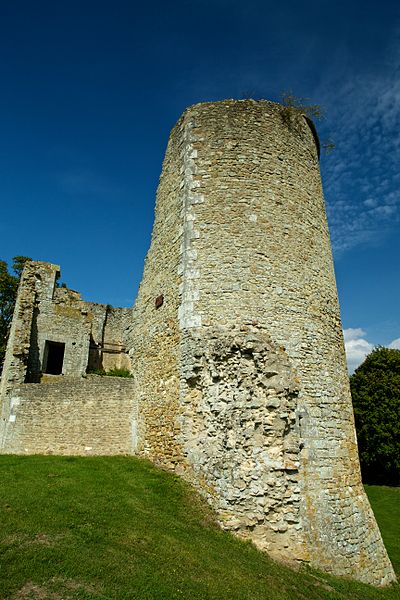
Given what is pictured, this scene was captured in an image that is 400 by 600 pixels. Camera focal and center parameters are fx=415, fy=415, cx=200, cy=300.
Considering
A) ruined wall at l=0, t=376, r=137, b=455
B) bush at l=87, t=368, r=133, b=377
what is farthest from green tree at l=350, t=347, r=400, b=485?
ruined wall at l=0, t=376, r=137, b=455

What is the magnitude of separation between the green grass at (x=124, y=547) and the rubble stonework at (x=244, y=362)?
2.21 feet

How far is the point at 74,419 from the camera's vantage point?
507 inches

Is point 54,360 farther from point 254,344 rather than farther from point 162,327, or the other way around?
point 254,344

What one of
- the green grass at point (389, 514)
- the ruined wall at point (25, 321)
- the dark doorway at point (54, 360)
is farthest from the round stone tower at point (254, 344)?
the dark doorway at point (54, 360)

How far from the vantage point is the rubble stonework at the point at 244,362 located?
29.9ft

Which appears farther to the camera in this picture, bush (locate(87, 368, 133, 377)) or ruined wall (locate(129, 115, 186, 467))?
bush (locate(87, 368, 133, 377))

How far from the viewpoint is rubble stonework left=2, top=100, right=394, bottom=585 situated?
9102 millimetres

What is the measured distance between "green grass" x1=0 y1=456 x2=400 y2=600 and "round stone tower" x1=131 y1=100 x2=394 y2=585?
2.23 feet

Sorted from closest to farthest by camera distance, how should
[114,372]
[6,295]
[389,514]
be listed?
[114,372], [389,514], [6,295]

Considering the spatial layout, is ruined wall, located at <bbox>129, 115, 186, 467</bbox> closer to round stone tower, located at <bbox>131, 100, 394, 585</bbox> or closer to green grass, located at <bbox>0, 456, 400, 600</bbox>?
round stone tower, located at <bbox>131, 100, 394, 585</bbox>

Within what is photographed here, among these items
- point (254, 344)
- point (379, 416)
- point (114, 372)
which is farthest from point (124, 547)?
point (379, 416)

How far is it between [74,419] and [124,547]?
682 centimetres

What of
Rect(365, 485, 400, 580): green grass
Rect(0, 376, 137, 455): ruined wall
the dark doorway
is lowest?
Rect(365, 485, 400, 580): green grass

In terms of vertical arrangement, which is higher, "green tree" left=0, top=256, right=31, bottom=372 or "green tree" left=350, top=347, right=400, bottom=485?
"green tree" left=0, top=256, right=31, bottom=372
